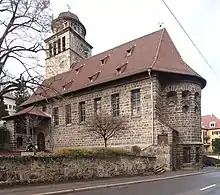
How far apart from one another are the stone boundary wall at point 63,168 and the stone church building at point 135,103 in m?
5.83

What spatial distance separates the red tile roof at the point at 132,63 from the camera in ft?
113

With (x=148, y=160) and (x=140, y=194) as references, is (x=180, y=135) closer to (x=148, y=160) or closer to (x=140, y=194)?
(x=148, y=160)

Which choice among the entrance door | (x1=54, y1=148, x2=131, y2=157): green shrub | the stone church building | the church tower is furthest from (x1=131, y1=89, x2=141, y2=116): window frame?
the church tower

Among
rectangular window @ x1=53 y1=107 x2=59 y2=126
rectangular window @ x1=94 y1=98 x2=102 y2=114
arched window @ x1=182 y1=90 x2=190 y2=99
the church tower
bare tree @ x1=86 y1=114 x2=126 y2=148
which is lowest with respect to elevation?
bare tree @ x1=86 y1=114 x2=126 y2=148

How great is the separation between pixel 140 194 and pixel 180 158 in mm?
20862

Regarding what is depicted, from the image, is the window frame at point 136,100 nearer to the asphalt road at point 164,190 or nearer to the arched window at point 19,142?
the arched window at point 19,142

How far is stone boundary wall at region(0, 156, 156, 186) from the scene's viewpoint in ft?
53.6

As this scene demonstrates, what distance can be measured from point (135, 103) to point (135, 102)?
0.10 metres

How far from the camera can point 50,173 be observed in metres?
18.2

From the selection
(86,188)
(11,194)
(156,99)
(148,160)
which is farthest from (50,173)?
(156,99)

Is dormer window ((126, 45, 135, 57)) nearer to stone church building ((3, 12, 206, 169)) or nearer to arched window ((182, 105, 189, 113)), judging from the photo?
stone church building ((3, 12, 206, 169))

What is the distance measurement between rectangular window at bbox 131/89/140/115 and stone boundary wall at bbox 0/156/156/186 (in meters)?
9.84

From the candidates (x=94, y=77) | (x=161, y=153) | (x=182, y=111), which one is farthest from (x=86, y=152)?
(x=94, y=77)

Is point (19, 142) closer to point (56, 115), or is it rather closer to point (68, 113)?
point (56, 115)
